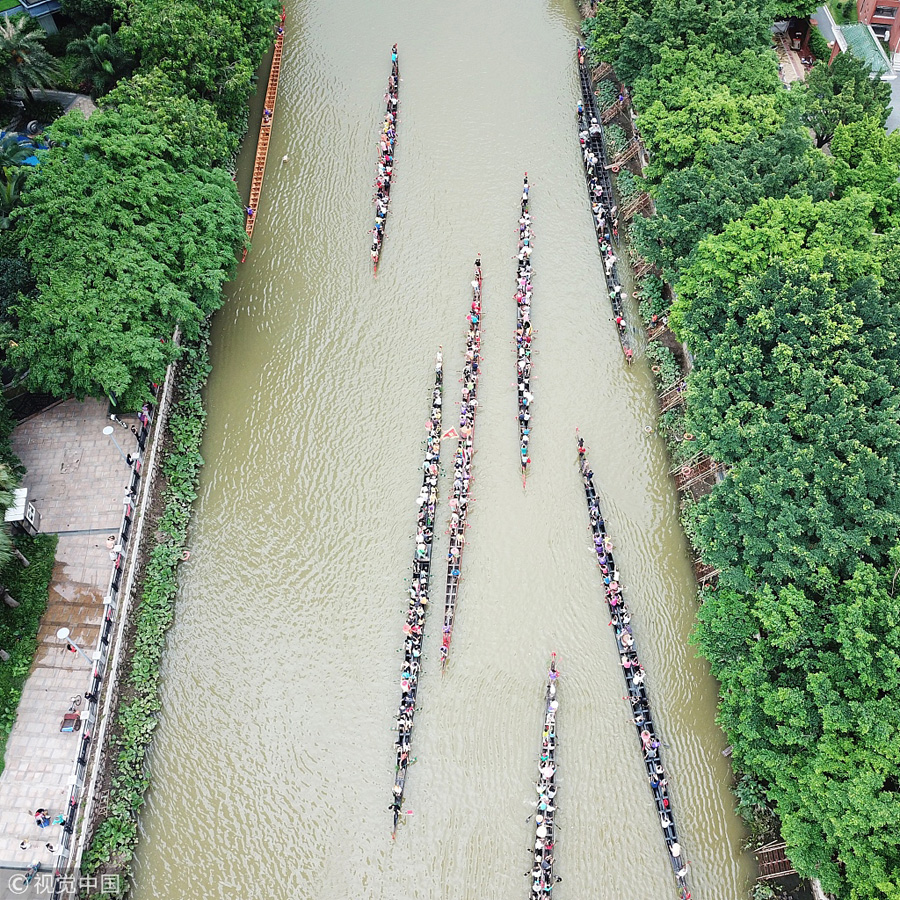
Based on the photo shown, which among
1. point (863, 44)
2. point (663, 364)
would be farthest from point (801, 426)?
point (863, 44)

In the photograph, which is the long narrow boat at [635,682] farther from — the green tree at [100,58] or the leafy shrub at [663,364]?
the green tree at [100,58]

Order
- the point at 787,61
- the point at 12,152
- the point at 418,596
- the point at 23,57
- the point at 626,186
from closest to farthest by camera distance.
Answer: the point at 418,596 < the point at 12,152 < the point at 23,57 < the point at 626,186 < the point at 787,61

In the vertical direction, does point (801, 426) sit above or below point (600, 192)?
below

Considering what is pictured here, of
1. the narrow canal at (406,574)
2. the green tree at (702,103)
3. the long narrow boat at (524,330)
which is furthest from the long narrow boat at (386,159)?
the green tree at (702,103)

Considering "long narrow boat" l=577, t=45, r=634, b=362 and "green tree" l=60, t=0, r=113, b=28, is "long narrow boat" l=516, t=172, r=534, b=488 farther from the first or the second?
"green tree" l=60, t=0, r=113, b=28

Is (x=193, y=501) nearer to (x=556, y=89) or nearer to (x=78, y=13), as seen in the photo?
(x=78, y=13)

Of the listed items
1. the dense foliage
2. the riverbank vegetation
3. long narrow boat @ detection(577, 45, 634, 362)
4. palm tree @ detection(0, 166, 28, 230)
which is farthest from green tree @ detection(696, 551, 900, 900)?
palm tree @ detection(0, 166, 28, 230)

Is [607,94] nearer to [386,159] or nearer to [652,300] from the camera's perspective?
[386,159]
